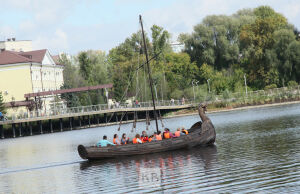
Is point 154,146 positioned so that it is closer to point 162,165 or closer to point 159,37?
point 162,165

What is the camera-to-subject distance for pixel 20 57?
109 metres

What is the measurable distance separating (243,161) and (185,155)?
19.7 ft

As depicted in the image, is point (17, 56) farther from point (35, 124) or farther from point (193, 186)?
point (193, 186)

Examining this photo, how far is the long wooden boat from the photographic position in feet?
110

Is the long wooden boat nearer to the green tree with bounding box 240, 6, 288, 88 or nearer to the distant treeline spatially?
the distant treeline

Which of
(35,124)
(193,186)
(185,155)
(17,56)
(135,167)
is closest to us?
(193,186)

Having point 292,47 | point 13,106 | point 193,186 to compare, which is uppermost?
point 292,47

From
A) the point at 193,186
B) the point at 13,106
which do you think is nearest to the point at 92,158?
the point at 193,186

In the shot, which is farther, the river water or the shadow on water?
the shadow on water

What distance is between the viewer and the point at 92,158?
33.8 m

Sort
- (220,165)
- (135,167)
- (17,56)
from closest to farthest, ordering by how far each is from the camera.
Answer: (220,165), (135,167), (17,56)

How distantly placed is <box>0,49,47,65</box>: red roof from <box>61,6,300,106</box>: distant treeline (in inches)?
348

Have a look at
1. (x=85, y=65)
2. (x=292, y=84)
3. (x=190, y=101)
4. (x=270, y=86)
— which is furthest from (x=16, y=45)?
(x=292, y=84)

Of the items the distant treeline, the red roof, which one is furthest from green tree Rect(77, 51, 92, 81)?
the red roof
